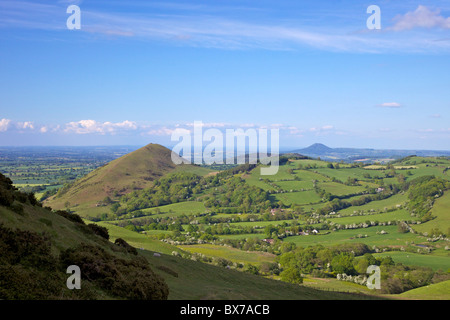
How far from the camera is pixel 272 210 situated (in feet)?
609

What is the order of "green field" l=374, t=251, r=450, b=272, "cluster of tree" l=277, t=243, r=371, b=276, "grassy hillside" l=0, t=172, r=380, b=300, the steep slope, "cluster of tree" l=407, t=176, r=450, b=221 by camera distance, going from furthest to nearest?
"cluster of tree" l=407, t=176, r=450, b=221 < "green field" l=374, t=251, r=450, b=272 < "cluster of tree" l=277, t=243, r=371, b=276 < "grassy hillside" l=0, t=172, r=380, b=300 < the steep slope

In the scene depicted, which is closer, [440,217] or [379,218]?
[440,217]

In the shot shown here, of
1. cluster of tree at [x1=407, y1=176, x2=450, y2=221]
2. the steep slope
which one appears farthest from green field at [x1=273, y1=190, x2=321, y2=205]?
the steep slope

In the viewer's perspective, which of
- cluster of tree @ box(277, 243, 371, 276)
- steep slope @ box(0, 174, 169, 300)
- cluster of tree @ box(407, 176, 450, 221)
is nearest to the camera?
steep slope @ box(0, 174, 169, 300)

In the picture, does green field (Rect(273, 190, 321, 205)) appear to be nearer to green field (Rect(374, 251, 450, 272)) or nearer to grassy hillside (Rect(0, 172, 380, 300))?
green field (Rect(374, 251, 450, 272))

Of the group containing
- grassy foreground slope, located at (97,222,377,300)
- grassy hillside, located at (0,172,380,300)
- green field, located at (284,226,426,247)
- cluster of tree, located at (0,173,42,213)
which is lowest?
green field, located at (284,226,426,247)

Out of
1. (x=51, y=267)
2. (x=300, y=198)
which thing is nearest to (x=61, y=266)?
(x=51, y=267)

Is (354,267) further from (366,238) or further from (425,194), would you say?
(425,194)

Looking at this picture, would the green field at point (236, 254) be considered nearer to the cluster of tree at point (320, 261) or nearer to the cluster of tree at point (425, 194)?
the cluster of tree at point (320, 261)

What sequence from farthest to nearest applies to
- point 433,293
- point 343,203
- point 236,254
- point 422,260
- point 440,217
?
point 343,203 < point 440,217 < point 236,254 < point 422,260 < point 433,293

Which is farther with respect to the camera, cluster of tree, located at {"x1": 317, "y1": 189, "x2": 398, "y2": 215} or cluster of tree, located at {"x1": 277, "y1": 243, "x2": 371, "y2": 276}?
cluster of tree, located at {"x1": 317, "y1": 189, "x2": 398, "y2": 215}

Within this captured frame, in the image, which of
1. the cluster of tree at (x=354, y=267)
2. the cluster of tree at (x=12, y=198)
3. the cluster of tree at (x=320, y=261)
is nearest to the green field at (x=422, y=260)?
the cluster of tree at (x=354, y=267)
